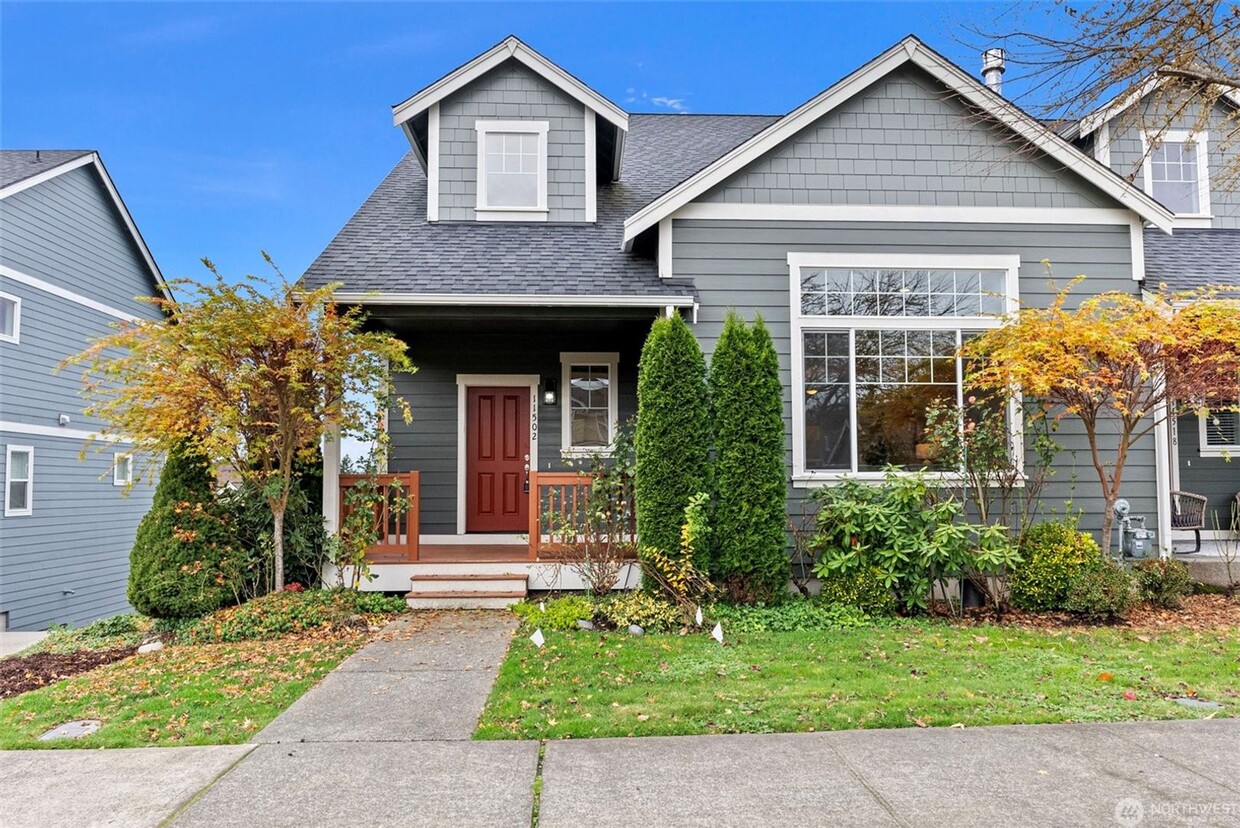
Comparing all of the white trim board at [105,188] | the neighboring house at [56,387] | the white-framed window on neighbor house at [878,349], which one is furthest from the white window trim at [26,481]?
the white-framed window on neighbor house at [878,349]

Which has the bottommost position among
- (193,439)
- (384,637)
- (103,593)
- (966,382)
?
(103,593)

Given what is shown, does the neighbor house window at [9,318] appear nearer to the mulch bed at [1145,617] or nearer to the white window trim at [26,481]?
the white window trim at [26,481]

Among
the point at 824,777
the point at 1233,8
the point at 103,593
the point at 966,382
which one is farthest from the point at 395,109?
the point at 103,593

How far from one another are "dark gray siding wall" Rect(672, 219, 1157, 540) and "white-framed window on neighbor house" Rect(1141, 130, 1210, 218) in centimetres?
343

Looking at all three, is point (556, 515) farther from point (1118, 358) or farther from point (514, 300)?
point (1118, 358)

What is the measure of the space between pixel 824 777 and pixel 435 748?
6.57ft

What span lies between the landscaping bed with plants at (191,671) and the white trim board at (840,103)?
204 inches

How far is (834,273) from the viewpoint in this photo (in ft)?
25.5

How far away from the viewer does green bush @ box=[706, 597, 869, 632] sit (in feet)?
20.5

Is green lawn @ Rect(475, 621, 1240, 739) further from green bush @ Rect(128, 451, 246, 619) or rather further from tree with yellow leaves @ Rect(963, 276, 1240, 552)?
green bush @ Rect(128, 451, 246, 619)

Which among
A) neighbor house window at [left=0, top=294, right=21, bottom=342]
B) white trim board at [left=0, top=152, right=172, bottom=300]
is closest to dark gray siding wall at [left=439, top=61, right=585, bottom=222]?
white trim board at [left=0, top=152, right=172, bottom=300]

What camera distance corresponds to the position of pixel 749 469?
6.74 meters

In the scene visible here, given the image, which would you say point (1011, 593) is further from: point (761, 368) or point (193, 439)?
point (193, 439)

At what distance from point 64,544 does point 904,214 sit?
1469 centimetres
